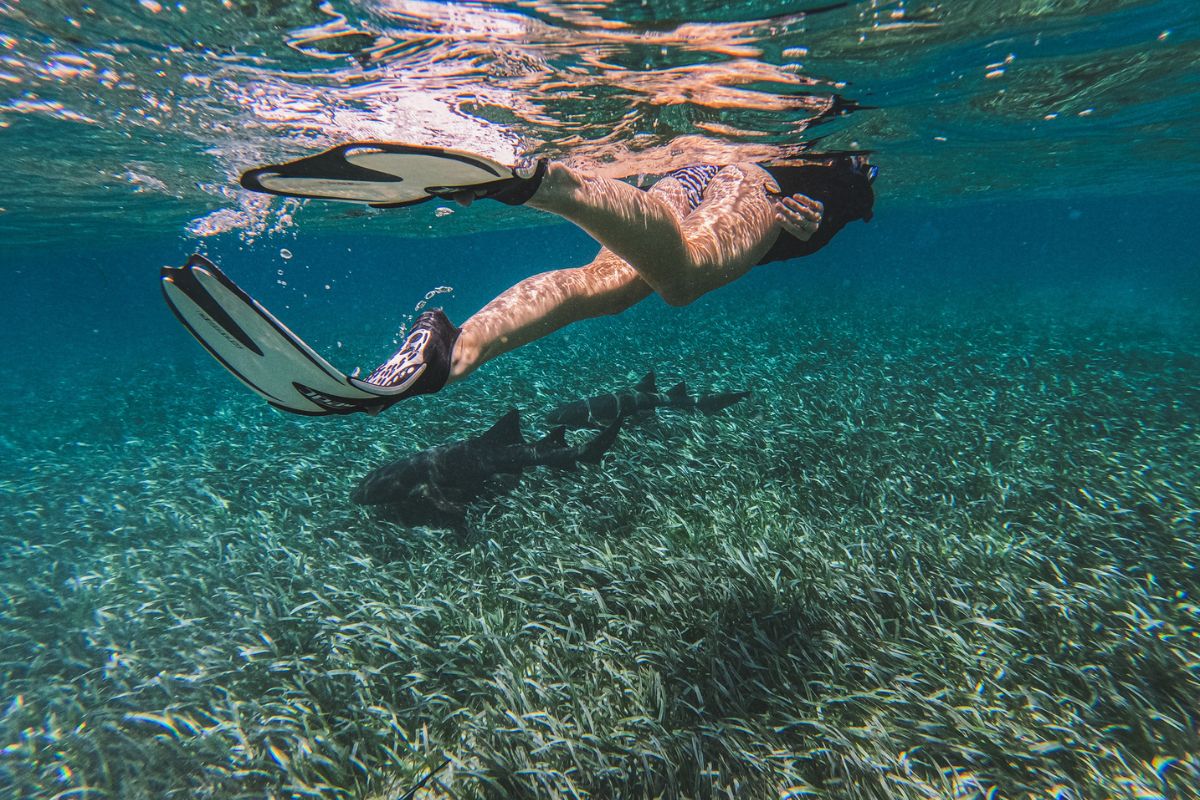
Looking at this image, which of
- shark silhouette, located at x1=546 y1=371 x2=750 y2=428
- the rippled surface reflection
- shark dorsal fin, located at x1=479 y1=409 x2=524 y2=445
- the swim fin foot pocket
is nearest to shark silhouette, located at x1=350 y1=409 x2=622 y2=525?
shark dorsal fin, located at x1=479 y1=409 x2=524 y2=445

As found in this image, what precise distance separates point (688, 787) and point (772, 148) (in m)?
14.7

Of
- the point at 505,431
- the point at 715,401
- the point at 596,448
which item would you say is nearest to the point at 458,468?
the point at 505,431

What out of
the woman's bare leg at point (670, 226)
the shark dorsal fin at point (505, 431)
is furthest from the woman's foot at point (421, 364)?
the shark dorsal fin at point (505, 431)

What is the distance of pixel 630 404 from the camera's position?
10227 mm

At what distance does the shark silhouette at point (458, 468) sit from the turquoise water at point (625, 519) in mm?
354

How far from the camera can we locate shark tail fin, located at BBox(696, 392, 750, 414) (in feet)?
→ 34.1

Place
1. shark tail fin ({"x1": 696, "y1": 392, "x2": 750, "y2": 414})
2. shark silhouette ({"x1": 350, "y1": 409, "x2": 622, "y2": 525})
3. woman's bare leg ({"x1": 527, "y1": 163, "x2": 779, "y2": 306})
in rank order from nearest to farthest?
woman's bare leg ({"x1": 527, "y1": 163, "x2": 779, "y2": 306}), shark silhouette ({"x1": 350, "y1": 409, "x2": 622, "y2": 525}), shark tail fin ({"x1": 696, "y1": 392, "x2": 750, "y2": 414})

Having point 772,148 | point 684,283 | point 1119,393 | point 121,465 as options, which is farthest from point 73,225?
point 1119,393

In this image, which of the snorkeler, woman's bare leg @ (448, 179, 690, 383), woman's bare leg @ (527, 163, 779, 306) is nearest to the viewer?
the snorkeler

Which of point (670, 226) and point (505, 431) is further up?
point (670, 226)

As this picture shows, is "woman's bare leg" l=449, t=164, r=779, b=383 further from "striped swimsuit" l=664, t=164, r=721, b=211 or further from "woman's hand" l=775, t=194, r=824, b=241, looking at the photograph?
"striped swimsuit" l=664, t=164, r=721, b=211

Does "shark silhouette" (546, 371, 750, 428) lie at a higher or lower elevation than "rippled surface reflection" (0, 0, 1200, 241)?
lower

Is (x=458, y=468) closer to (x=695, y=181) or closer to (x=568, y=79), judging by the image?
(x=695, y=181)

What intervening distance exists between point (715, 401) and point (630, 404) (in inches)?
71.5
